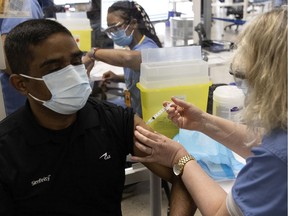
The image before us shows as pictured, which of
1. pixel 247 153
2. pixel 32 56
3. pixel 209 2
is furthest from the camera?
pixel 209 2

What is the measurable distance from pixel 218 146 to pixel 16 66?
2.84 feet

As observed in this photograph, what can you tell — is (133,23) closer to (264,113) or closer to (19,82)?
(19,82)

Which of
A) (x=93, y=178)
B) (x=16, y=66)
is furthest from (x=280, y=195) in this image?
(x=16, y=66)

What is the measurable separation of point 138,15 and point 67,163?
142 centimetres

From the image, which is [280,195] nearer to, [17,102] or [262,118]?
[262,118]

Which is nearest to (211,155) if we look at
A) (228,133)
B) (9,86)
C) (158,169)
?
(228,133)

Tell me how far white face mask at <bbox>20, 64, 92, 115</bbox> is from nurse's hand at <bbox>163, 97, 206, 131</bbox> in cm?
40

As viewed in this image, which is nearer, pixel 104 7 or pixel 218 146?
pixel 218 146

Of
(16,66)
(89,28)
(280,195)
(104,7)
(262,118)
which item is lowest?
(280,195)

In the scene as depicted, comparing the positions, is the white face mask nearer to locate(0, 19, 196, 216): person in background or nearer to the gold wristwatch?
locate(0, 19, 196, 216): person in background

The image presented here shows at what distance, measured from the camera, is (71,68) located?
3.93 feet

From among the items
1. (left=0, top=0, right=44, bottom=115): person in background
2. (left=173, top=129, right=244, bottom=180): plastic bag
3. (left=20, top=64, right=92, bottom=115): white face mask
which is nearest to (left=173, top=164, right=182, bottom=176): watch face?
(left=173, top=129, right=244, bottom=180): plastic bag

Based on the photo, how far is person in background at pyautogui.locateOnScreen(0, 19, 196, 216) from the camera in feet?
3.76

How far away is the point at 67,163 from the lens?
1210mm
